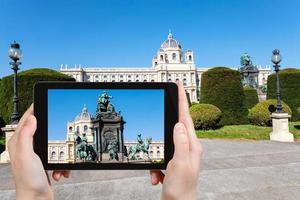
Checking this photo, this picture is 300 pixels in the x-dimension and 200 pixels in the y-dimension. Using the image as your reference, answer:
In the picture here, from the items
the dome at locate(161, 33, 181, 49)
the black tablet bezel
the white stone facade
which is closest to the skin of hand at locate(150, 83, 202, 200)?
the black tablet bezel

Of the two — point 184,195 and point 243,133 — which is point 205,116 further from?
point 184,195

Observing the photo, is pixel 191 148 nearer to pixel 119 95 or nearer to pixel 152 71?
pixel 119 95

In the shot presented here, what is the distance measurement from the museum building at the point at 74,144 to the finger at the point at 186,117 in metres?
0.27

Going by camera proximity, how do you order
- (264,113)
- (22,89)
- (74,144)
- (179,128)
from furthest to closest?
(264,113) < (22,89) < (74,144) < (179,128)

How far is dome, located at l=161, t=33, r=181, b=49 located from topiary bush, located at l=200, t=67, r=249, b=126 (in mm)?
81279

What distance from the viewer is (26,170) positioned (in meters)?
1.46

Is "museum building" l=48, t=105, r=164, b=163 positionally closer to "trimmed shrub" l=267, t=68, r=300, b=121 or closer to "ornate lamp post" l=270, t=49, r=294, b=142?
"ornate lamp post" l=270, t=49, r=294, b=142

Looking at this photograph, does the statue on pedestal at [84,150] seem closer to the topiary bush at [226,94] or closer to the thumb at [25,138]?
the thumb at [25,138]

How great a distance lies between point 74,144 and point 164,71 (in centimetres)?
9608

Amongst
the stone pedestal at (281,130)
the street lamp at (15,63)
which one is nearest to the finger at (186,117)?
the street lamp at (15,63)

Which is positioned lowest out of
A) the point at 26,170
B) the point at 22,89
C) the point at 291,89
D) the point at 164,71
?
the point at 26,170

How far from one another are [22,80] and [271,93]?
1760cm

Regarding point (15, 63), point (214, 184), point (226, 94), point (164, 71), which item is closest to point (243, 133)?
point (226, 94)

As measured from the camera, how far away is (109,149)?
6.63 ft
